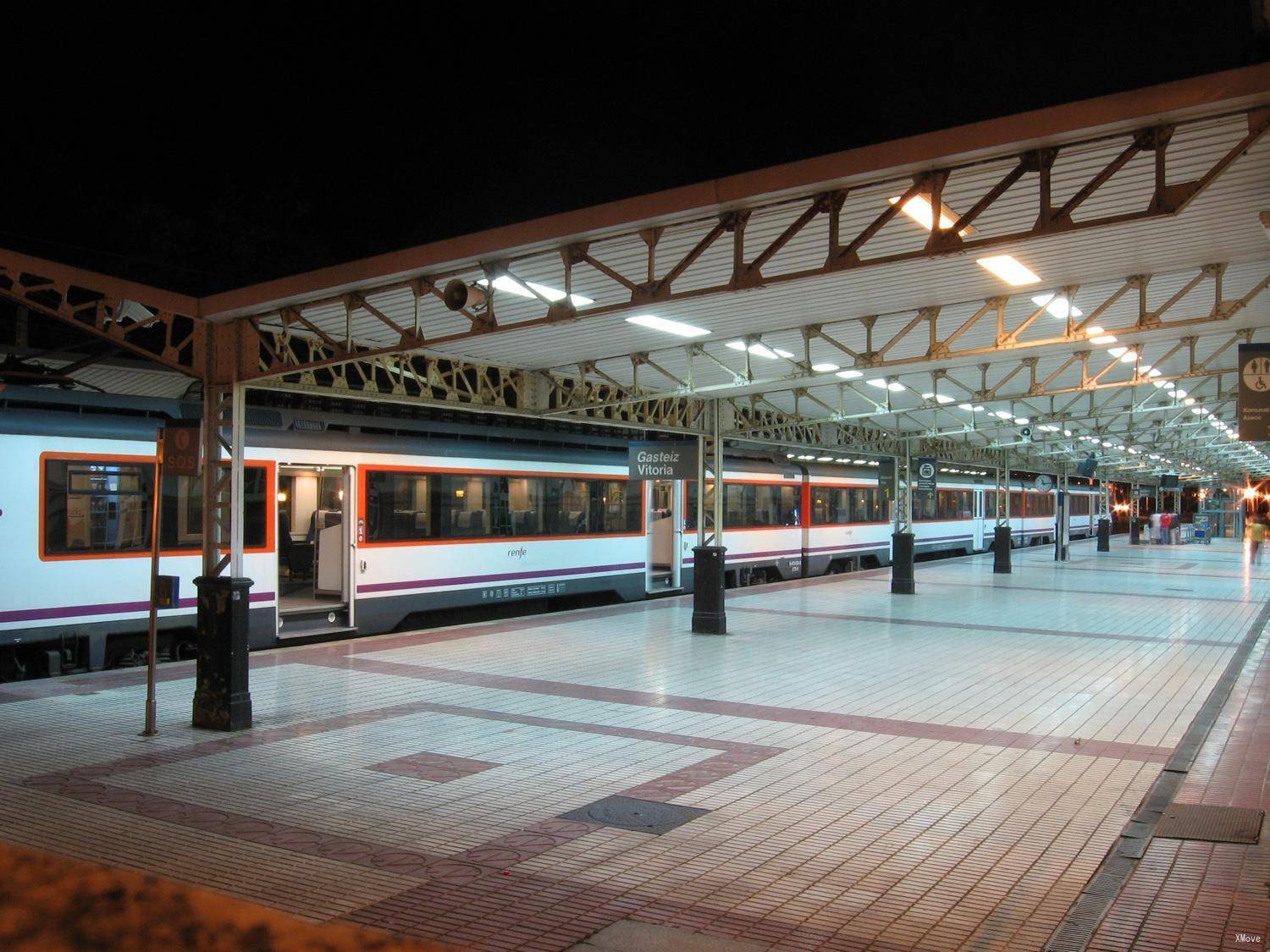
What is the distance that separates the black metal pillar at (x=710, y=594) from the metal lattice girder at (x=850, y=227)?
17.8ft

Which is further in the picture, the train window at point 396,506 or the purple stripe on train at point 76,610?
the train window at point 396,506

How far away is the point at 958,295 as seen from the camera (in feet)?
34.0

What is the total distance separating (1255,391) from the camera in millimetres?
9406

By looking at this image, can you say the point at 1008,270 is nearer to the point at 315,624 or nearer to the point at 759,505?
the point at 315,624

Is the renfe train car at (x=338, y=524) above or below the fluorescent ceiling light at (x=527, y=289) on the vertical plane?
below

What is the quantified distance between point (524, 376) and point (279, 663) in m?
4.53

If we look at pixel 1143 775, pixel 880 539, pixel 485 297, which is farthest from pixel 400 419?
pixel 880 539

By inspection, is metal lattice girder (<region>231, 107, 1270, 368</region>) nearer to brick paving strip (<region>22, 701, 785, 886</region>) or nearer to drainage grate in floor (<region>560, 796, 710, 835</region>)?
brick paving strip (<region>22, 701, 785, 886</region>)

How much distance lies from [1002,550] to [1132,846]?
21.0 metres

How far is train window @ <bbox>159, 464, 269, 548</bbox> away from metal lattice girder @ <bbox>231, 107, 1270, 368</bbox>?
284 centimetres

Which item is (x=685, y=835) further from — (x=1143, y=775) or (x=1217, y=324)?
(x=1217, y=324)

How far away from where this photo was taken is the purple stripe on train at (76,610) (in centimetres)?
998

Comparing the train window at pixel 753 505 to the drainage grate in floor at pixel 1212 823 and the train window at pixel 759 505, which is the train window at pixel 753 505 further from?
the drainage grate in floor at pixel 1212 823

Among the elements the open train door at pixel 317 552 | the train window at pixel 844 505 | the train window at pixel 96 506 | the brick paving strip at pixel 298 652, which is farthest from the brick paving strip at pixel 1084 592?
the train window at pixel 96 506
